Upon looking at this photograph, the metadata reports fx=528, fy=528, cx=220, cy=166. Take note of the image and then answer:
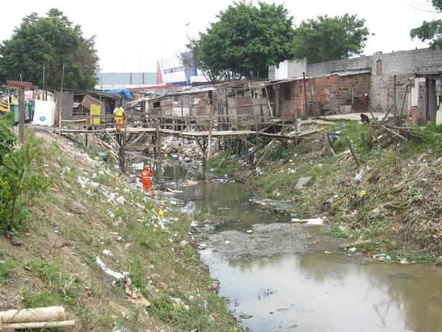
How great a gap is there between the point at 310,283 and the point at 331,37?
75.1 ft

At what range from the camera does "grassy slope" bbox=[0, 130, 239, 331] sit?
184 inches

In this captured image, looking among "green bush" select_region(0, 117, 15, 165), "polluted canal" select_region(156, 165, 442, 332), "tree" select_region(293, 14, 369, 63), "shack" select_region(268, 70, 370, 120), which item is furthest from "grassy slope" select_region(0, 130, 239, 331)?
Result: "tree" select_region(293, 14, 369, 63)

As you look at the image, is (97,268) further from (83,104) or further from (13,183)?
(83,104)

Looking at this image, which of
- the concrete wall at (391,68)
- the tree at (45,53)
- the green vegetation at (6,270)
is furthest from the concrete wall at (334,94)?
the green vegetation at (6,270)

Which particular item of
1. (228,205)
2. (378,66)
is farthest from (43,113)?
(378,66)

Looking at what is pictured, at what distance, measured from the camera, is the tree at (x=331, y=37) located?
28.9 metres

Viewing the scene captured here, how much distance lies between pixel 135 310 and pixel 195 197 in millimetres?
12089

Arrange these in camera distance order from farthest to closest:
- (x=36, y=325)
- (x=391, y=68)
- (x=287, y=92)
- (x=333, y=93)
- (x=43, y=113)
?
(x=287, y=92), (x=333, y=93), (x=391, y=68), (x=43, y=113), (x=36, y=325)

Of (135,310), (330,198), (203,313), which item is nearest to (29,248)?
(135,310)

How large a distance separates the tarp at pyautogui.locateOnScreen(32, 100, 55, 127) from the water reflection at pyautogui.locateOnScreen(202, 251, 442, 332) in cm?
1310

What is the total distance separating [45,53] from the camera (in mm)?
31406

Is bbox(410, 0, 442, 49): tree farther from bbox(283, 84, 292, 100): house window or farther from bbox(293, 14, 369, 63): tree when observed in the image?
bbox(293, 14, 369, 63): tree

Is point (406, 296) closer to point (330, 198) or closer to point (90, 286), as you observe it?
point (90, 286)

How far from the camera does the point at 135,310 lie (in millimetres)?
5262
